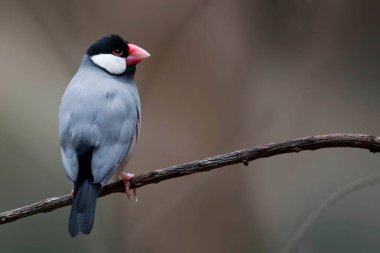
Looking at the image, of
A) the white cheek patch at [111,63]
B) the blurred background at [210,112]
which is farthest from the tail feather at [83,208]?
the blurred background at [210,112]

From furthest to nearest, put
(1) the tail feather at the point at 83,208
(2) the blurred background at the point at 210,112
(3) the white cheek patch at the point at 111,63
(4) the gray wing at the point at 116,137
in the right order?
(2) the blurred background at the point at 210,112 → (3) the white cheek patch at the point at 111,63 → (4) the gray wing at the point at 116,137 → (1) the tail feather at the point at 83,208

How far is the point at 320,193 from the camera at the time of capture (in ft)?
8.71

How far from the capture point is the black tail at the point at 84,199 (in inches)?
65.2

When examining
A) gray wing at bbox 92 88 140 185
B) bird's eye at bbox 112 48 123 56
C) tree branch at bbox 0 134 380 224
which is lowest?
tree branch at bbox 0 134 380 224

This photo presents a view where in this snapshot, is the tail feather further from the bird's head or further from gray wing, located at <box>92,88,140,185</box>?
the bird's head

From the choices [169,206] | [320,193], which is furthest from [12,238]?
[320,193]

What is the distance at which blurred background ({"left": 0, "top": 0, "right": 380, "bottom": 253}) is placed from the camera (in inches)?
105

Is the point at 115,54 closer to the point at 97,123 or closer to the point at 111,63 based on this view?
the point at 111,63

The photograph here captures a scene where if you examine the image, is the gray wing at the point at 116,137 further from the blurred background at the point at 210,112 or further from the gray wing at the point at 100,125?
the blurred background at the point at 210,112

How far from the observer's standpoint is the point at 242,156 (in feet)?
5.57

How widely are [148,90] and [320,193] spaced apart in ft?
2.56

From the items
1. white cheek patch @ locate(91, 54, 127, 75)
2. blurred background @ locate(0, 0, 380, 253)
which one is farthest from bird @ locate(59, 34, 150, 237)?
blurred background @ locate(0, 0, 380, 253)

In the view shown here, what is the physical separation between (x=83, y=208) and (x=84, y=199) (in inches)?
1.0

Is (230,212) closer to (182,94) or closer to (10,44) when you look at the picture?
(182,94)
